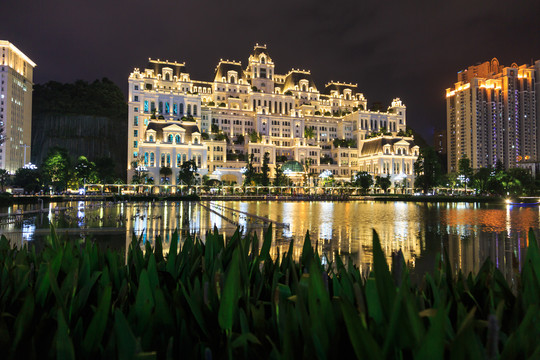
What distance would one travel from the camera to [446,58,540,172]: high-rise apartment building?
132875mm

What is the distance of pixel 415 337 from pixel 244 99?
108688mm

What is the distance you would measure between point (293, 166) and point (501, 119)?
3466 inches

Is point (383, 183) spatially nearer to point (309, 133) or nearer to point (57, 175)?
point (309, 133)

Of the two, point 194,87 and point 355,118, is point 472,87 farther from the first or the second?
point 194,87

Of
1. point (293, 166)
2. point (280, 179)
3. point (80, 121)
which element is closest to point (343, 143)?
point (293, 166)

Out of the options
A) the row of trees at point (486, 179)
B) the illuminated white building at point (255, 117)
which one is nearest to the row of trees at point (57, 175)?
the illuminated white building at point (255, 117)

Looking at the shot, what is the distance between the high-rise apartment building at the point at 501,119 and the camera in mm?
132875

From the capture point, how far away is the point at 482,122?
13400 centimetres

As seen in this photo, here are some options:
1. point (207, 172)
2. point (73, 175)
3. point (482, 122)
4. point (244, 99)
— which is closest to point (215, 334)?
point (73, 175)

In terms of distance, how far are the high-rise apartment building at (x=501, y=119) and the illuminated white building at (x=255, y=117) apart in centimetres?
3028

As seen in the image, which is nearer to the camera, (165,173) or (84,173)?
(84,173)

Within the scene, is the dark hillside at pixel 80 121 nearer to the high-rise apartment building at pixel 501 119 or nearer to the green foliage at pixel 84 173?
the green foliage at pixel 84 173

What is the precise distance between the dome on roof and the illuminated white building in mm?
5148

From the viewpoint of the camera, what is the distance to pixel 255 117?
104 m
